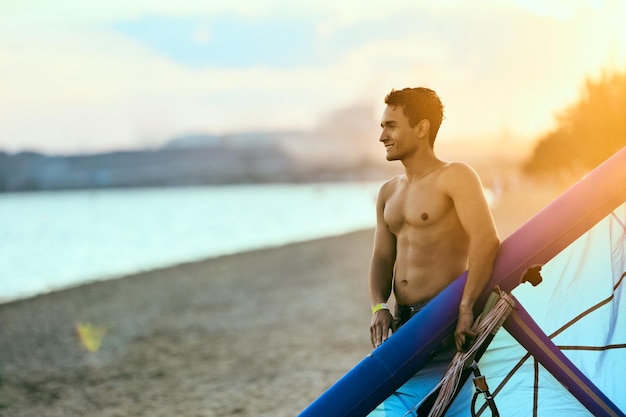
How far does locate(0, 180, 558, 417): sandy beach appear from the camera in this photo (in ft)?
26.7

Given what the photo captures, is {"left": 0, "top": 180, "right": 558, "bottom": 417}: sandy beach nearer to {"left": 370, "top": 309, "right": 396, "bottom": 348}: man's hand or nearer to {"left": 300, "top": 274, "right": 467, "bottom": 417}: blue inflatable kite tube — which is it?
{"left": 370, "top": 309, "right": 396, "bottom": 348}: man's hand

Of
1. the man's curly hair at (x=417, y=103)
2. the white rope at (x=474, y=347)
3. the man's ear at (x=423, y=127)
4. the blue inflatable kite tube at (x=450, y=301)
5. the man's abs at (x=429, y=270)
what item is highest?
the man's curly hair at (x=417, y=103)

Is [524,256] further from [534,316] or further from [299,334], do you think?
[299,334]

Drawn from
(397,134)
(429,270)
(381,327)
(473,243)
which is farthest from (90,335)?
(473,243)

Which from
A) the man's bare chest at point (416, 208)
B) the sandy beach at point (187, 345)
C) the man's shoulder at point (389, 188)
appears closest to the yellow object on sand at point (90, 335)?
the sandy beach at point (187, 345)

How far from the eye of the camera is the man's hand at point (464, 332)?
2.96 m

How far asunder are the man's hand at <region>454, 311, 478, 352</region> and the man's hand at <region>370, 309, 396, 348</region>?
38cm

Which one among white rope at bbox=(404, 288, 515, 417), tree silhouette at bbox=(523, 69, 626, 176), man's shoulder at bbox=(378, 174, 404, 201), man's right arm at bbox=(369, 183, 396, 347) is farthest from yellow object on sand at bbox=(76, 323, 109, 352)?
tree silhouette at bbox=(523, 69, 626, 176)

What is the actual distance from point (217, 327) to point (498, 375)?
10024 mm

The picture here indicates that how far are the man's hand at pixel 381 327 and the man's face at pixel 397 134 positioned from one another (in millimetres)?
761

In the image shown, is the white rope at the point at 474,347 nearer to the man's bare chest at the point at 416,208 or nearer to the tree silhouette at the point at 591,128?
the man's bare chest at the point at 416,208

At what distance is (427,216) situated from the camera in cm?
323

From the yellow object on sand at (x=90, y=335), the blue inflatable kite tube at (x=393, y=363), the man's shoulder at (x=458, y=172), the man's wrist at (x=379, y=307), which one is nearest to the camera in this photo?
the blue inflatable kite tube at (x=393, y=363)

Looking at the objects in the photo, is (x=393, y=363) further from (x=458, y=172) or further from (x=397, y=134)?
(x=397, y=134)
